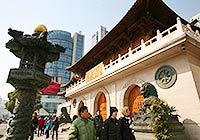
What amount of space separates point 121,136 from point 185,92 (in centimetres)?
475

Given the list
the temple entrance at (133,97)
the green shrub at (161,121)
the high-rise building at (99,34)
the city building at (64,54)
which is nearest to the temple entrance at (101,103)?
the temple entrance at (133,97)

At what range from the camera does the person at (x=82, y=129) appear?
2.52 meters

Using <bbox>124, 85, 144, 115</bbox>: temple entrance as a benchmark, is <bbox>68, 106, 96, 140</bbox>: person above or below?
below

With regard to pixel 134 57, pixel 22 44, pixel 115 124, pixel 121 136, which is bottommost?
pixel 121 136

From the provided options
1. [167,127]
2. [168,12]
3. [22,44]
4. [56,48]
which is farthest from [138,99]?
[22,44]

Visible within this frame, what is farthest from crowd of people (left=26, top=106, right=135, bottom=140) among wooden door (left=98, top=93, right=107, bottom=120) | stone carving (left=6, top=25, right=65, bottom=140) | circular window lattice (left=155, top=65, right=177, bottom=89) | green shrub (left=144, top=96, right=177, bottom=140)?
wooden door (left=98, top=93, right=107, bottom=120)

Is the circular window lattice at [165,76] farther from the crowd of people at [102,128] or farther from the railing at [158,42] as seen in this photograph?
the crowd of people at [102,128]

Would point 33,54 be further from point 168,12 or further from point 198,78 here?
point 168,12

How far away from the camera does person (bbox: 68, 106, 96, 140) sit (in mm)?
2521

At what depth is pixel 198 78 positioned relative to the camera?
7211 mm

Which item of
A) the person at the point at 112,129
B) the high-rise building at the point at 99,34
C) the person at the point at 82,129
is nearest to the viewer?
the person at the point at 82,129

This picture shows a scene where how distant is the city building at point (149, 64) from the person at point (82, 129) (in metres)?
5.37

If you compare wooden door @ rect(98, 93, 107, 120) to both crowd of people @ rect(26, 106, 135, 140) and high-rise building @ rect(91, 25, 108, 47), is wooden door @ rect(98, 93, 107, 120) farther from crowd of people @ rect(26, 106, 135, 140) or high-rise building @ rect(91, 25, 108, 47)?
high-rise building @ rect(91, 25, 108, 47)

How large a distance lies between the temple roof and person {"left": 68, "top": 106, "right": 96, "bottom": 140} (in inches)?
335
